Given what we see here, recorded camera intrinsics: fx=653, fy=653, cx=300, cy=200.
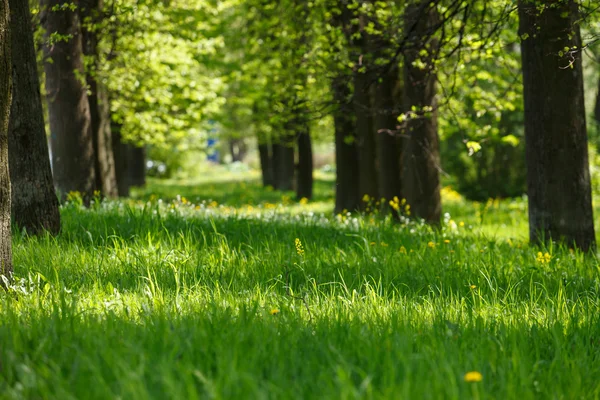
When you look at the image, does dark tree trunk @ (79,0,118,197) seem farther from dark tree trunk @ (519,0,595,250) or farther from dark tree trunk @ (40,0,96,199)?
dark tree trunk @ (519,0,595,250)

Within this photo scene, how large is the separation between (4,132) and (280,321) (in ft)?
6.76

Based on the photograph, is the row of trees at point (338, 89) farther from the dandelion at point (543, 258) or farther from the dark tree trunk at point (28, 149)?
the dandelion at point (543, 258)

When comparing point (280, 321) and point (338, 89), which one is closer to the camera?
point (280, 321)

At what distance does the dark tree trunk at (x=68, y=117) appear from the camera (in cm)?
1002

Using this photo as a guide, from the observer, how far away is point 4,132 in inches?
157

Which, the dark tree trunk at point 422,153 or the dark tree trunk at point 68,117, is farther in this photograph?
the dark tree trunk at point 68,117

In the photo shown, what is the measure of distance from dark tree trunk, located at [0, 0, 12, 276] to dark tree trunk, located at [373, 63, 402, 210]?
21.4 ft

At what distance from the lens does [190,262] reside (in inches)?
198

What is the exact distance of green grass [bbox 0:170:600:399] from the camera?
262 centimetres

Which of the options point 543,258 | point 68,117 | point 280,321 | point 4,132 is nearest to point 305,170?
point 68,117

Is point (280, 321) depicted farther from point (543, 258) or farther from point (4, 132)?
point (543, 258)

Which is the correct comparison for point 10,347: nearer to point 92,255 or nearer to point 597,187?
point 92,255

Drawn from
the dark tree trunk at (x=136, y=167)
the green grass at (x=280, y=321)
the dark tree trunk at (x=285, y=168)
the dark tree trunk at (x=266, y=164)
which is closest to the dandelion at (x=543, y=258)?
the green grass at (x=280, y=321)

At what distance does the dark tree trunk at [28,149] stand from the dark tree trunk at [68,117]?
4.35 metres
